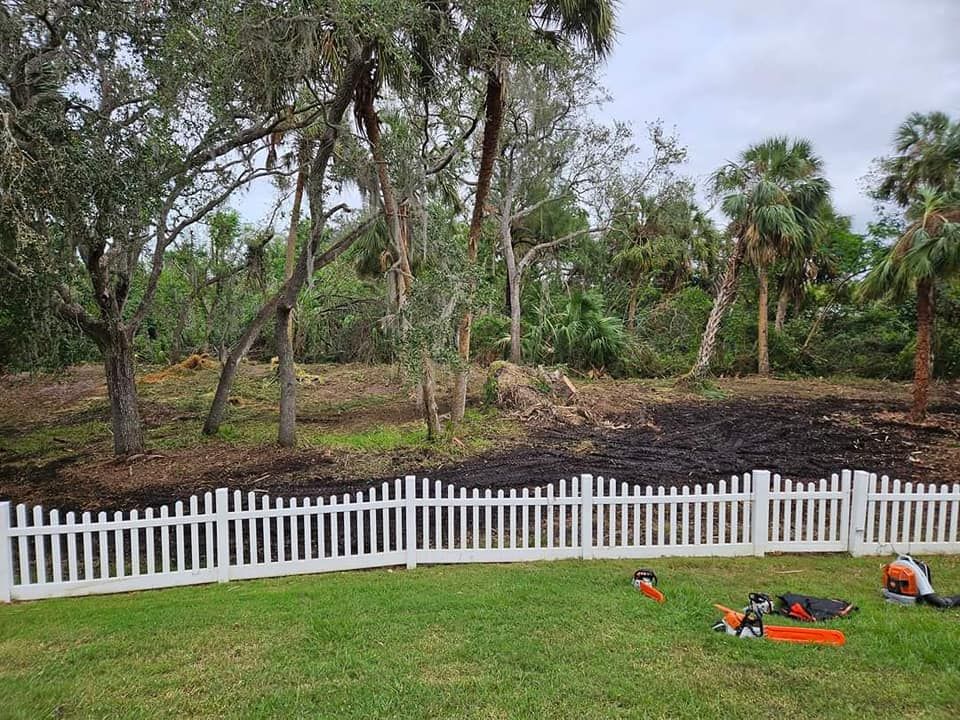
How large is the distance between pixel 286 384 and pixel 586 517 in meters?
6.50

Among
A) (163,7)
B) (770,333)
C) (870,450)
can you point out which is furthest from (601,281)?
(163,7)

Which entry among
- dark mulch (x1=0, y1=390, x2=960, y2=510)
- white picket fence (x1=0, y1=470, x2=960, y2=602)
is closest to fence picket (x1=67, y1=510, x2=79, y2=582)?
white picket fence (x1=0, y1=470, x2=960, y2=602)

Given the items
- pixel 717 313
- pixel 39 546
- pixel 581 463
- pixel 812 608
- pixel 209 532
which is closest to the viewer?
pixel 812 608

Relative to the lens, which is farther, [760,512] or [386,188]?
[386,188]

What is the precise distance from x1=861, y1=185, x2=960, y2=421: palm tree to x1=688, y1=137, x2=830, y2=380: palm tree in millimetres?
4164

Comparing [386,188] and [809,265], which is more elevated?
[386,188]

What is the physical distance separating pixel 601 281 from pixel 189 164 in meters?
18.8

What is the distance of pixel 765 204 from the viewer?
1484cm

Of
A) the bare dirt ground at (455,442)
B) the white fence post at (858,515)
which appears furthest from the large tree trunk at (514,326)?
the white fence post at (858,515)

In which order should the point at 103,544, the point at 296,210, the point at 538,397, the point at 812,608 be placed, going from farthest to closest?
the point at 538,397
the point at 296,210
the point at 103,544
the point at 812,608

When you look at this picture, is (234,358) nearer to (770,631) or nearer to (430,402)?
(430,402)

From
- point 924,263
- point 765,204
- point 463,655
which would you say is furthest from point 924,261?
point 463,655

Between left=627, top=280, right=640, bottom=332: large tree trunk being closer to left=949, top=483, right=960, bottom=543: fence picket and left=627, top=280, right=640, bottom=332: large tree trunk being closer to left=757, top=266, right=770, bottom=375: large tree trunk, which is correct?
left=757, top=266, right=770, bottom=375: large tree trunk

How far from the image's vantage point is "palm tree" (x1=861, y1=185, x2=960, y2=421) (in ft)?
31.1
